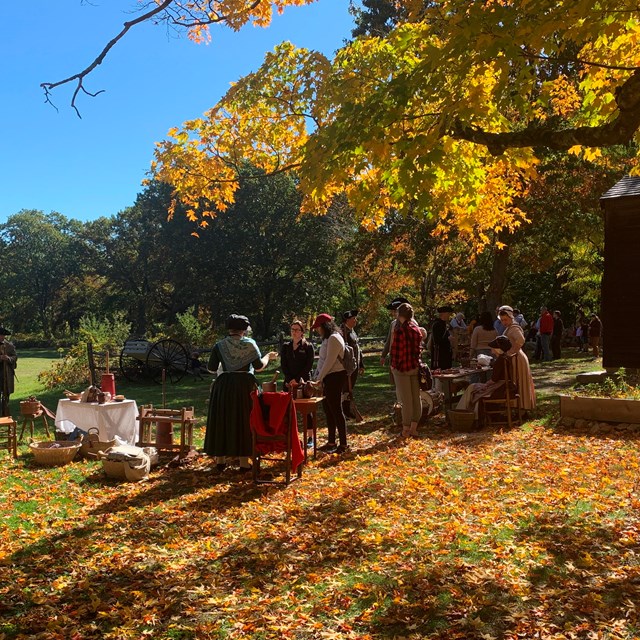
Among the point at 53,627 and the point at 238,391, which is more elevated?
the point at 238,391

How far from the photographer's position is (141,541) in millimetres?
5043

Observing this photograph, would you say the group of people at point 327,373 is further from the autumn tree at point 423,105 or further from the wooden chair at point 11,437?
the wooden chair at point 11,437

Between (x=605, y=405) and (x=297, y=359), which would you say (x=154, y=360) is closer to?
(x=297, y=359)

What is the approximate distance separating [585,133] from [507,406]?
4893 mm

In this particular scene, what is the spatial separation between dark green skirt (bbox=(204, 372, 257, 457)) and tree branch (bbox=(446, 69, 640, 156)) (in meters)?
3.50

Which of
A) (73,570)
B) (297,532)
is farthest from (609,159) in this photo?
(73,570)

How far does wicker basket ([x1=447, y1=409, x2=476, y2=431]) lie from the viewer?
30.1 feet

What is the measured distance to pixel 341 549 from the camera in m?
4.70

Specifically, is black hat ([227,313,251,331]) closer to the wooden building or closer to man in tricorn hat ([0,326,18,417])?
man in tricorn hat ([0,326,18,417])

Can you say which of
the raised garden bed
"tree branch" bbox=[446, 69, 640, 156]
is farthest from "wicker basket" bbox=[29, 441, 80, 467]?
the raised garden bed

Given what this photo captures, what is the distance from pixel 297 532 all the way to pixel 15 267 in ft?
229

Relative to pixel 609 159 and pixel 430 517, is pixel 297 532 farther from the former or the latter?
pixel 609 159

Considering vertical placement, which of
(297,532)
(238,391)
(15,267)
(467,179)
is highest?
(15,267)

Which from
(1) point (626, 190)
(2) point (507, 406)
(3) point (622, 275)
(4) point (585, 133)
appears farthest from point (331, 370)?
(1) point (626, 190)
